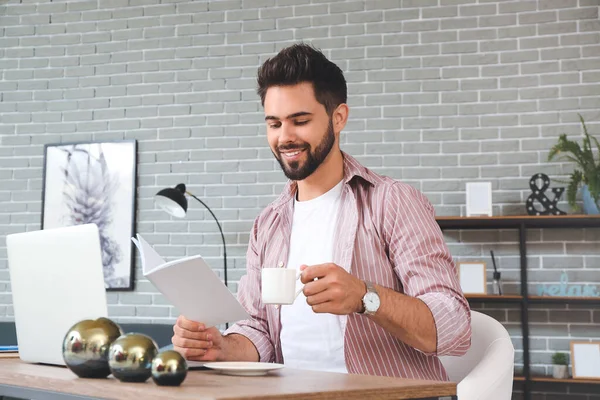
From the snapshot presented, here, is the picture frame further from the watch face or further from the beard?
the watch face

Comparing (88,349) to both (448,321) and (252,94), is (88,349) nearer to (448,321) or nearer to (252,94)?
(448,321)

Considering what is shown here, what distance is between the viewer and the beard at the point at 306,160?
2016mm

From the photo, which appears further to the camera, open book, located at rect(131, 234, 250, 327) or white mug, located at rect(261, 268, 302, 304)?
white mug, located at rect(261, 268, 302, 304)

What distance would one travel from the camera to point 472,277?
406 centimetres

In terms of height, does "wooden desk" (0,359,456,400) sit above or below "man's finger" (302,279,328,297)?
below

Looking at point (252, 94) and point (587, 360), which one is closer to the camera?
point (587, 360)

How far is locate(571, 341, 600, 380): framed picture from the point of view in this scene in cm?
388

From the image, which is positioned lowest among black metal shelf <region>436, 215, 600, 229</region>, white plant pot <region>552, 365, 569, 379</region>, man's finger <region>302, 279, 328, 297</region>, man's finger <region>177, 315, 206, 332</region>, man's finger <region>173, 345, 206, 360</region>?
white plant pot <region>552, 365, 569, 379</region>

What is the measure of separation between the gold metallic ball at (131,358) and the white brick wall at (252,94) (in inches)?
125

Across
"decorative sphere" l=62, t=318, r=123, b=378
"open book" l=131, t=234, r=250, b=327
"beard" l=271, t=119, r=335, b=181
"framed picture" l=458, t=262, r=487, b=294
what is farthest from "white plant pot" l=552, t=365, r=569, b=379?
"decorative sphere" l=62, t=318, r=123, b=378

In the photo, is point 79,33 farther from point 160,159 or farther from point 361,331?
point 361,331

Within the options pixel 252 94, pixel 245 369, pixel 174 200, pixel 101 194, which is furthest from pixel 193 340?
pixel 101 194

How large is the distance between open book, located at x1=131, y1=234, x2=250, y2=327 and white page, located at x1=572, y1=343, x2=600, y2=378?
2.90m

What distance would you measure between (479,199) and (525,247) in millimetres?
363
